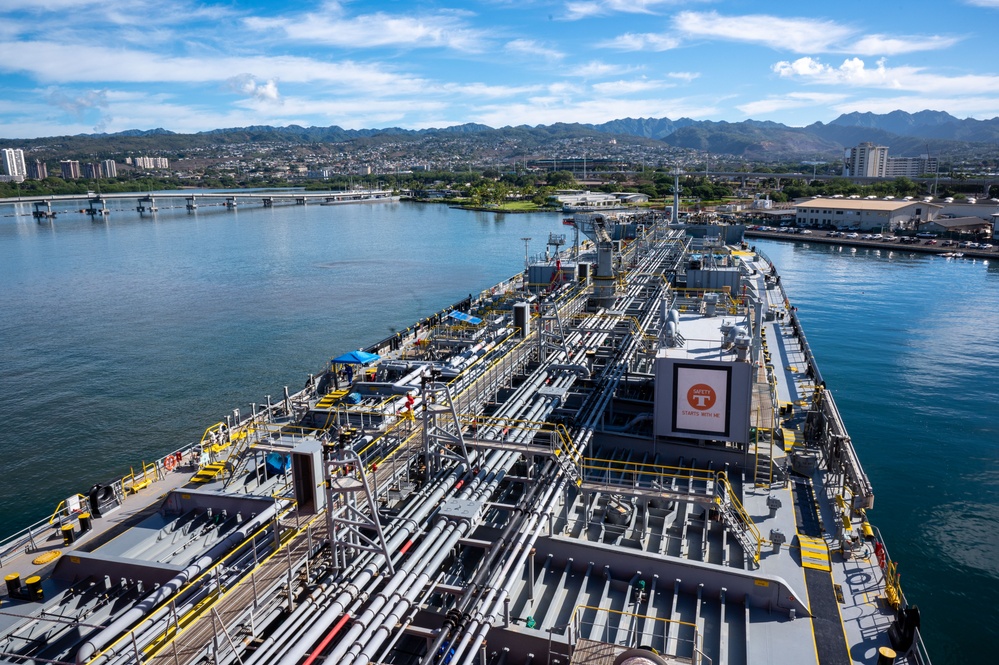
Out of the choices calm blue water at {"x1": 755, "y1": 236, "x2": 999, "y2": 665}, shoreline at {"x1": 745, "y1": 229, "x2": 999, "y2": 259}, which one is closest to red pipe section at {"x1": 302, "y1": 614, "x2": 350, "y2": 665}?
calm blue water at {"x1": 755, "y1": 236, "x2": 999, "y2": 665}

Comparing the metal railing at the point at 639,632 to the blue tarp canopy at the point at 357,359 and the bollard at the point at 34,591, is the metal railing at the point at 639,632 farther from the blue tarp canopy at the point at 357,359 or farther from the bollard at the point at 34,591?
the blue tarp canopy at the point at 357,359

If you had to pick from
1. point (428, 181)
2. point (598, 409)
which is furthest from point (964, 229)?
point (428, 181)

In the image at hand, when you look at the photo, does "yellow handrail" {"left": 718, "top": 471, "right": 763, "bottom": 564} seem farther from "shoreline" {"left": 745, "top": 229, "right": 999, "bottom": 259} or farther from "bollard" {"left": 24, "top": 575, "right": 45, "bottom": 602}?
"shoreline" {"left": 745, "top": 229, "right": 999, "bottom": 259}

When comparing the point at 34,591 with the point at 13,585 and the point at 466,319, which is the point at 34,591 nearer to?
the point at 13,585

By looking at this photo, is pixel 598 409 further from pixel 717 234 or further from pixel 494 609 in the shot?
pixel 717 234

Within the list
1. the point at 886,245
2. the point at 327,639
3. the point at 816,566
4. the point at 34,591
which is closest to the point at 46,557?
the point at 34,591
